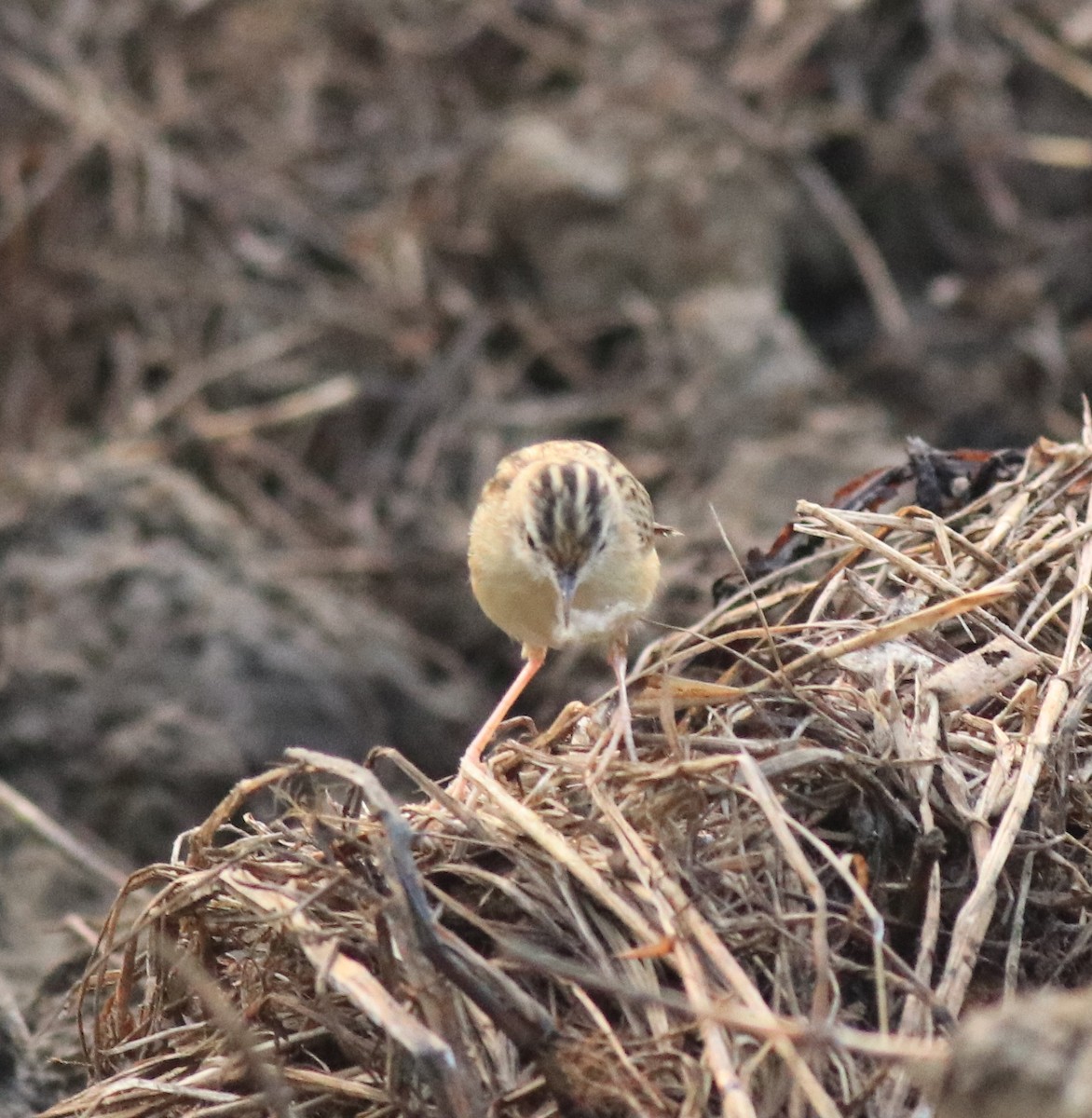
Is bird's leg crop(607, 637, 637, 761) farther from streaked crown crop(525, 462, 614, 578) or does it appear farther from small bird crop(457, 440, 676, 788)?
streaked crown crop(525, 462, 614, 578)

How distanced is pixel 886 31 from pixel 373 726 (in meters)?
5.64

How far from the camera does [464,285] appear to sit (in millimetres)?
9531

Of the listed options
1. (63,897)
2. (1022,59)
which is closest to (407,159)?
(1022,59)

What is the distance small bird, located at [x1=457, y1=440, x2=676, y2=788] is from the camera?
14.5ft

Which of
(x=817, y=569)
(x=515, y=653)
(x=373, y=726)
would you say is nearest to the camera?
(x=817, y=569)

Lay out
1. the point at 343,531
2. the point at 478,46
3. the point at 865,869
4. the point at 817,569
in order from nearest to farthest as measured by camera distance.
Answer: the point at 865,869, the point at 817,569, the point at 343,531, the point at 478,46

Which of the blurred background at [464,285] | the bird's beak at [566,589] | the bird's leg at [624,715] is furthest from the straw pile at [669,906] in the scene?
the blurred background at [464,285]

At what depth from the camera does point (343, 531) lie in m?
8.23

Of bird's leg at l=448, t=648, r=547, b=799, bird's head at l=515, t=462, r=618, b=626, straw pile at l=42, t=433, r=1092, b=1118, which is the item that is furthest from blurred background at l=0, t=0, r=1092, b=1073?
straw pile at l=42, t=433, r=1092, b=1118

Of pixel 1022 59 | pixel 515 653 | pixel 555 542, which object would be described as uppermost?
pixel 1022 59

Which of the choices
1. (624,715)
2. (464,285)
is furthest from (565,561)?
(464,285)

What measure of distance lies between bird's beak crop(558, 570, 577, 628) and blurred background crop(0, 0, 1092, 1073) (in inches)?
86.1

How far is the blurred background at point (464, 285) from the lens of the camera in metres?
7.16

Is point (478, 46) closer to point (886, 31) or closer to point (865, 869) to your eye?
point (886, 31)
